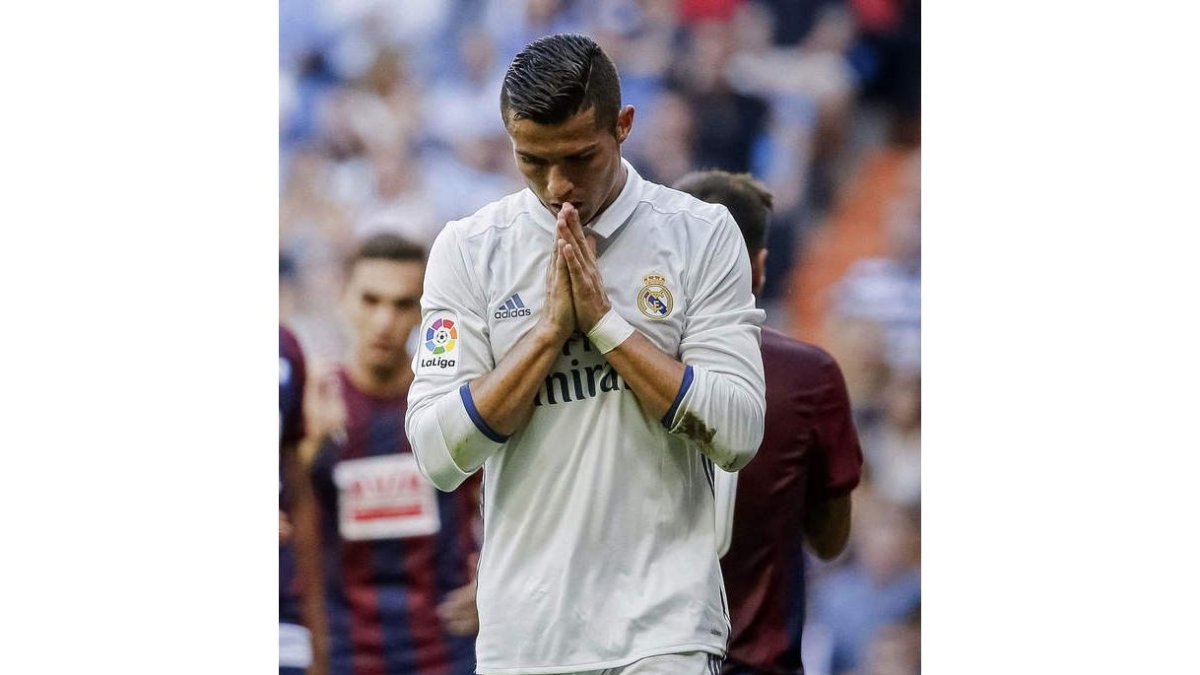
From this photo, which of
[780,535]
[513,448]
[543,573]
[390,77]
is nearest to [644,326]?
[513,448]

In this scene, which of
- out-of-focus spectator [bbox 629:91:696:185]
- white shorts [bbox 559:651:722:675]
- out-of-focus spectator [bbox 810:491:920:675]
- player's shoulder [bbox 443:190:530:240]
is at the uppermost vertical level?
out-of-focus spectator [bbox 629:91:696:185]

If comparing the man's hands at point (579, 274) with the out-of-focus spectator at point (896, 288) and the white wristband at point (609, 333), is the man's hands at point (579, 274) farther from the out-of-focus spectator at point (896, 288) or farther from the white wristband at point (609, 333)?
the out-of-focus spectator at point (896, 288)

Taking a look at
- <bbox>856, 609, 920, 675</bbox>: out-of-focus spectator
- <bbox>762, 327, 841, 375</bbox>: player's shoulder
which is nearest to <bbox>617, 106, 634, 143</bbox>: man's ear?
<bbox>762, 327, 841, 375</bbox>: player's shoulder

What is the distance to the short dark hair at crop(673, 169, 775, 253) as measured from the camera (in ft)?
13.1

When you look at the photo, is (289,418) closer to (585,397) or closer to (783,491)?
(783,491)

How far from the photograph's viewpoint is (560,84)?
8.24ft

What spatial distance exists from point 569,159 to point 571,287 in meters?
0.25

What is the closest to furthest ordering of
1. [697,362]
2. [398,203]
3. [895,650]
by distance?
[697,362] < [895,650] < [398,203]

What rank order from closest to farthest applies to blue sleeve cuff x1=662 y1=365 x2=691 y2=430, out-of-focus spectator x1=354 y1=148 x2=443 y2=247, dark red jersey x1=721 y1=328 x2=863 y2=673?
blue sleeve cuff x1=662 y1=365 x2=691 y2=430 → dark red jersey x1=721 y1=328 x2=863 y2=673 → out-of-focus spectator x1=354 y1=148 x2=443 y2=247

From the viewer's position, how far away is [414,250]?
4.09 meters

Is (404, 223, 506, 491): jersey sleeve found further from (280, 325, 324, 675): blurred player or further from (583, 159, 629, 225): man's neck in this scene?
(280, 325, 324, 675): blurred player

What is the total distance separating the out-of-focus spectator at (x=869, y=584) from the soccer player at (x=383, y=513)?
1.12 meters

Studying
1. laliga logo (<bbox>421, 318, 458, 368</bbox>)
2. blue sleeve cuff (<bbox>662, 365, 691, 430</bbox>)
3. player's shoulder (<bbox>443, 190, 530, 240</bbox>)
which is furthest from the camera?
player's shoulder (<bbox>443, 190, 530, 240</bbox>)

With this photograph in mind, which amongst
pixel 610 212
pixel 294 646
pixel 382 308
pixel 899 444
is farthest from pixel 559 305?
pixel 294 646
